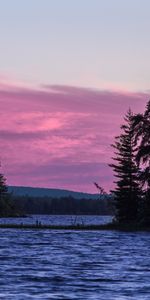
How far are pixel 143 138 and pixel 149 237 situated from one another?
18.9 metres

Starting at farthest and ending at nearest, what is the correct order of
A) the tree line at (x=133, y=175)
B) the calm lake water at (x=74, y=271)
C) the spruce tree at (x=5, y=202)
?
the spruce tree at (x=5, y=202) < the tree line at (x=133, y=175) < the calm lake water at (x=74, y=271)

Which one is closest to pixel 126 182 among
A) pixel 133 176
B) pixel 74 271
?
pixel 133 176

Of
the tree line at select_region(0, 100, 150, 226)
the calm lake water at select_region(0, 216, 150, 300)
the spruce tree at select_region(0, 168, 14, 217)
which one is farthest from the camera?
the spruce tree at select_region(0, 168, 14, 217)

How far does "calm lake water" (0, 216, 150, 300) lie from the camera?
28.6m

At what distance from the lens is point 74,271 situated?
3672 cm

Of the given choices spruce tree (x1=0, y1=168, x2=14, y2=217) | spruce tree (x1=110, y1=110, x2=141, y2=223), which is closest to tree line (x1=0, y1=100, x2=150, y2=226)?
spruce tree (x1=110, y1=110, x2=141, y2=223)

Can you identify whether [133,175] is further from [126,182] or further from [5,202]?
[5,202]

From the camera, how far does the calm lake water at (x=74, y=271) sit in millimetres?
28594

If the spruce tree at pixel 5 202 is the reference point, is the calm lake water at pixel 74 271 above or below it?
below

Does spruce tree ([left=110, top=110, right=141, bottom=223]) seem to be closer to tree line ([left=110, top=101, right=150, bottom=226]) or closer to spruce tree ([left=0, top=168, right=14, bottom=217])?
tree line ([left=110, top=101, right=150, bottom=226])

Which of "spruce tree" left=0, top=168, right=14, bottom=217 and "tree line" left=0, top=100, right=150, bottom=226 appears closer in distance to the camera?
"tree line" left=0, top=100, right=150, bottom=226

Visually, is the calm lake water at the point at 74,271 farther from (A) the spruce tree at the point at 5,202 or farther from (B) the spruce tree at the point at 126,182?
(A) the spruce tree at the point at 5,202

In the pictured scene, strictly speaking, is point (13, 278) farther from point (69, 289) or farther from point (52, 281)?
point (69, 289)

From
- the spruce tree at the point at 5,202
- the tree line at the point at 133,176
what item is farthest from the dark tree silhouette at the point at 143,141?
the spruce tree at the point at 5,202
